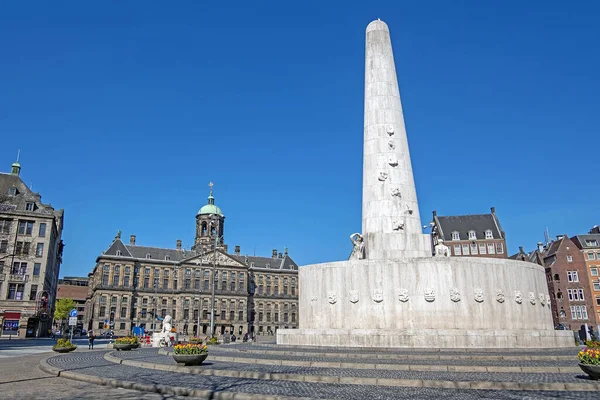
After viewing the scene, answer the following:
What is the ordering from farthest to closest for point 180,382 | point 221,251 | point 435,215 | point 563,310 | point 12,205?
point 221,251
point 435,215
point 563,310
point 12,205
point 180,382

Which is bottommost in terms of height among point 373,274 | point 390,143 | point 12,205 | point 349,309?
point 349,309

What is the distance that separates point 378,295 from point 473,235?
54.1 meters

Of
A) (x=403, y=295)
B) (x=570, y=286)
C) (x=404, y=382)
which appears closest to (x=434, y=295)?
(x=403, y=295)

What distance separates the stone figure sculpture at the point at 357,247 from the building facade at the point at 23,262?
130 feet

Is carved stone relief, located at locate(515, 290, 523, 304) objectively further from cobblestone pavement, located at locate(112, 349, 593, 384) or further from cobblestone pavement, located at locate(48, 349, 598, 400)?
cobblestone pavement, located at locate(48, 349, 598, 400)

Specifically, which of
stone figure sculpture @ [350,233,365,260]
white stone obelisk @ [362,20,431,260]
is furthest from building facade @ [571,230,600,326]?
stone figure sculpture @ [350,233,365,260]

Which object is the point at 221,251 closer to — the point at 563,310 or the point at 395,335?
the point at 563,310

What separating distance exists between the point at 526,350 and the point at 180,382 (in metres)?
11.3

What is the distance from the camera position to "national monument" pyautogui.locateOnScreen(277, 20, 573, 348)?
15.8 m

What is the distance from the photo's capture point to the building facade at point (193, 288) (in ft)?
298

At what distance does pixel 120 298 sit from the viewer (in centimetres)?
9088

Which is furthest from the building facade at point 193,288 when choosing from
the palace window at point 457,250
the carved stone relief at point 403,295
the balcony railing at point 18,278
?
the carved stone relief at point 403,295

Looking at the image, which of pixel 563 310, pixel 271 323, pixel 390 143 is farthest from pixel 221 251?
pixel 390 143

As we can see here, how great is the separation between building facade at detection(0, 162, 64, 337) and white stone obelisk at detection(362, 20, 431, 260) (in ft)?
133
